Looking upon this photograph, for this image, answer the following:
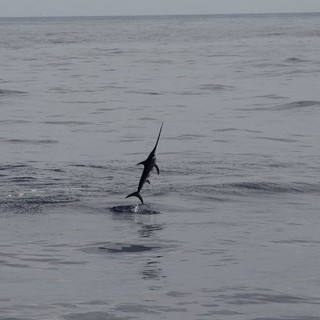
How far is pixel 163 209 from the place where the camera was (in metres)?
14.2

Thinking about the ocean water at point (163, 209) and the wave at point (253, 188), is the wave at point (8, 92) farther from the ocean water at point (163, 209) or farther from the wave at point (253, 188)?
the wave at point (253, 188)

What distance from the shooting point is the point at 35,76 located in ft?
138

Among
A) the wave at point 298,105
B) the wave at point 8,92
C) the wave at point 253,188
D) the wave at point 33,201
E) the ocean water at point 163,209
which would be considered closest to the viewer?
the ocean water at point 163,209

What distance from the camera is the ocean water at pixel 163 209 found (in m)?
9.87

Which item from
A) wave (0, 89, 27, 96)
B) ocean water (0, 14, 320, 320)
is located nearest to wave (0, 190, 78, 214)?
ocean water (0, 14, 320, 320)

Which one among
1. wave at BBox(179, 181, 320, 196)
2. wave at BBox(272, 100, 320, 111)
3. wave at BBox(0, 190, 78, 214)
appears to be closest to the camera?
wave at BBox(0, 190, 78, 214)

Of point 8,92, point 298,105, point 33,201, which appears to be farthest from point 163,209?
point 8,92

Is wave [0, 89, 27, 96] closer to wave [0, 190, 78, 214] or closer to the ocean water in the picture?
the ocean water

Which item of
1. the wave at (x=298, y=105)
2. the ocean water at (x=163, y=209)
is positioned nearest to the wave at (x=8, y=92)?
the ocean water at (x=163, y=209)

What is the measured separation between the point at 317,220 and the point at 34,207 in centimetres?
375

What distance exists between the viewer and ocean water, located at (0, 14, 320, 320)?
987cm

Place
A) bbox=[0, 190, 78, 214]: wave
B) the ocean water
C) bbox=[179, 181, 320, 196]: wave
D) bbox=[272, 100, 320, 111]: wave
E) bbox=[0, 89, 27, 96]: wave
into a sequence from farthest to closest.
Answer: bbox=[0, 89, 27, 96]: wave, bbox=[272, 100, 320, 111]: wave, bbox=[179, 181, 320, 196]: wave, bbox=[0, 190, 78, 214]: wave, the ocean water

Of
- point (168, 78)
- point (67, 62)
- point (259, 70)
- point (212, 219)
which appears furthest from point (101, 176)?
point (67, 62)

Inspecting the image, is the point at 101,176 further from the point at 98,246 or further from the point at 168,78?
the point at 168,78
